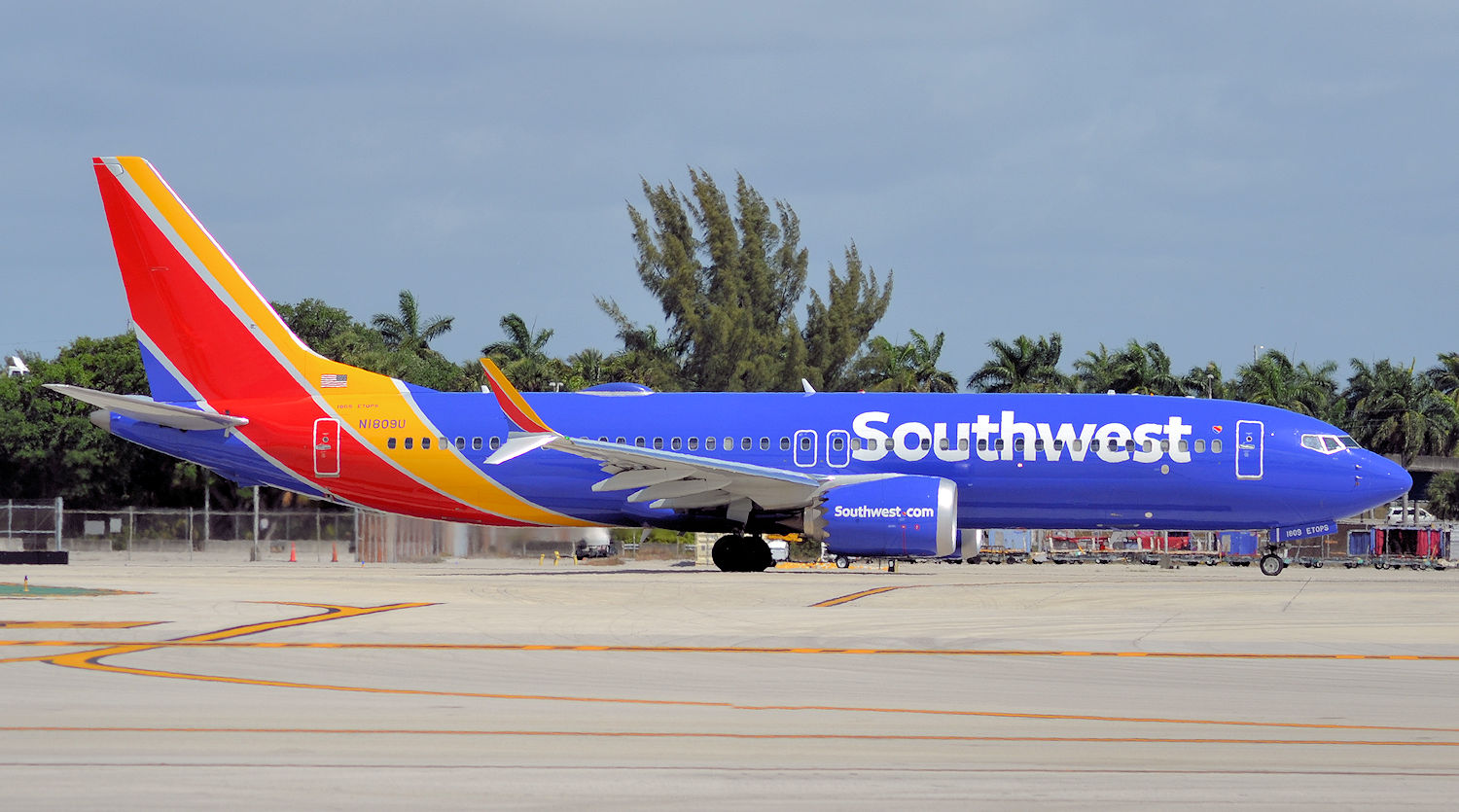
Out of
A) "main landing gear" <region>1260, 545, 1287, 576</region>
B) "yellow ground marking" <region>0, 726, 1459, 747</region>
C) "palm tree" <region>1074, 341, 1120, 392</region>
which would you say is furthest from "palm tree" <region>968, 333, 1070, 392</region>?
"yellow ground marking" <region>0, 726, 1459, 747</region>

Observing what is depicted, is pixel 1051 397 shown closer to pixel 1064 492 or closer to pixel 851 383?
pixel 1064 492

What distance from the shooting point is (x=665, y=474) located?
30016 mm

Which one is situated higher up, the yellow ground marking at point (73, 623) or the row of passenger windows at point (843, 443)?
the row of passenger windows at point (843, 443)

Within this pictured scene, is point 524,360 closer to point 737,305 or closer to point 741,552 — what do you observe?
point 737,305

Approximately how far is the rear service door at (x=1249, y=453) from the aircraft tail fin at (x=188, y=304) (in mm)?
18139

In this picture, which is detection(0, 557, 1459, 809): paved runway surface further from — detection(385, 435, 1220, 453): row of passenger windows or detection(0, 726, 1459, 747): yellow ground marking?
detection(385, 435, 1220, 453): row of passenger windows

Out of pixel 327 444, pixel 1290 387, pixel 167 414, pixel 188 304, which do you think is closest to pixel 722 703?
pixel 327 444

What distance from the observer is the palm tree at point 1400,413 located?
83938 mm

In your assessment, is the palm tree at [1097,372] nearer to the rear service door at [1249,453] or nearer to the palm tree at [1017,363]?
the palm tree at [1017,363]

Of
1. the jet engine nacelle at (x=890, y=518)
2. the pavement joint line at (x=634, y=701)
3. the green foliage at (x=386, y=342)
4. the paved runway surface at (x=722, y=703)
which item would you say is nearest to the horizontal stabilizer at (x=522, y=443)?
the jet engine nacelle at (x=890, y=518)

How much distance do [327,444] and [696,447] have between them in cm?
782

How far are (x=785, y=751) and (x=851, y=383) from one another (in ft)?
215

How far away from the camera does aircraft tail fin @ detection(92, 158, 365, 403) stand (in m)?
32.2

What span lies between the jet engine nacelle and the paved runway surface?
7748mm
